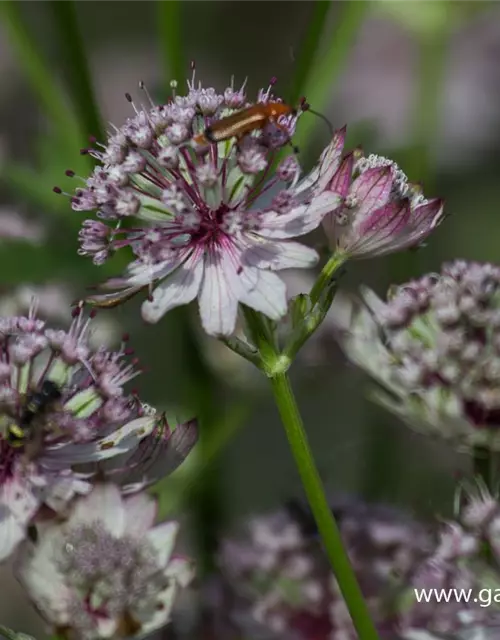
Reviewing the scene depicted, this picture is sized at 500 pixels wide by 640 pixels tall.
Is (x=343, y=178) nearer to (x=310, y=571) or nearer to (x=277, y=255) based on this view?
(x=277, y=255)

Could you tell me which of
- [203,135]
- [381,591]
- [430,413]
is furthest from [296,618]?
[203,135]

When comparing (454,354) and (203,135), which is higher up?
(203,135)

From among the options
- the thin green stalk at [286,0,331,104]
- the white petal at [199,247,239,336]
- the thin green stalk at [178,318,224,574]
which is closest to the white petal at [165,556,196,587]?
the white petal at [199,247,239,336]

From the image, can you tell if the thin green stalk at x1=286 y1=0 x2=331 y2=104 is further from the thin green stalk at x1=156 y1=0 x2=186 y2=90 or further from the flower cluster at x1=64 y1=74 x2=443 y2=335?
the flower cluster at x1=64 y1=74 x2=443 y2=335

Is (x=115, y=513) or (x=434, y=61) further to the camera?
(x=434, y=61)

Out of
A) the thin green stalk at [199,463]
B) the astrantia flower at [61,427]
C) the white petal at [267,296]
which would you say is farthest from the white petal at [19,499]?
the thin green stalk at [199,463]

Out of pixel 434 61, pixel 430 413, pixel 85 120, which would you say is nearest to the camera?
pixel 430 413

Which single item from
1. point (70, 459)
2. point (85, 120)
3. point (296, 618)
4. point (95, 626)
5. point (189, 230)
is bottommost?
point (296, 618)

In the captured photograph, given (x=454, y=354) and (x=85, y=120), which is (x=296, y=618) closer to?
(x=454, y=354)
